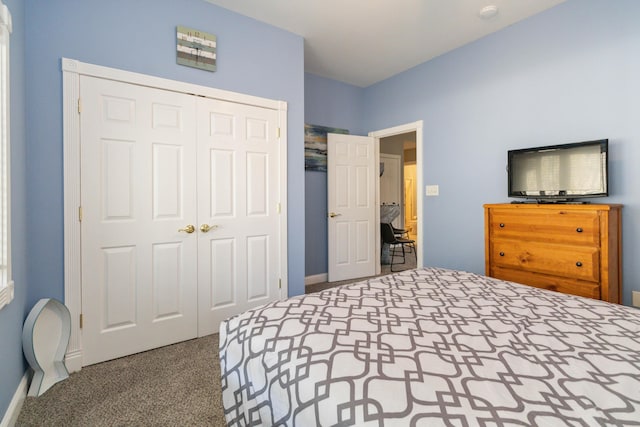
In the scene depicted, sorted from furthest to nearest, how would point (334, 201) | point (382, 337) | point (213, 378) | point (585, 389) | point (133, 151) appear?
point (334, 201) → point (133, 151) → point (213, 378) → point (382, 337) → point (585, 389)

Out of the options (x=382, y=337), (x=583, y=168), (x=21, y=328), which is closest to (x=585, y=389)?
(x=382, y=337)

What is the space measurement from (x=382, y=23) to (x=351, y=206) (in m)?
2.19

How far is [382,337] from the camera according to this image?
1021mm

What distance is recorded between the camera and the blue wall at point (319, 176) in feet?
13.2

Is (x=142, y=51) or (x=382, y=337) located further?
(x=142, y=51)

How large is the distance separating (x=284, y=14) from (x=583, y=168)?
277 cm

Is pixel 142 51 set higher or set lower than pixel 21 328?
higher

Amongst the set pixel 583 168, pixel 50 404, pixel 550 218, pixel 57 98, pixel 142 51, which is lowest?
pixel 50 404

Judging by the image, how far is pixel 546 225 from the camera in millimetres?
2291

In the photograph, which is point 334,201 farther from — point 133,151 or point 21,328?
point 21,328

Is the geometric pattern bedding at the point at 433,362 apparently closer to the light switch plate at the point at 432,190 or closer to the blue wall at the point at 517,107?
the blue wall at the point at 517,107

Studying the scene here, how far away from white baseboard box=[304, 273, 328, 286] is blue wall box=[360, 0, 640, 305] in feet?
4.55

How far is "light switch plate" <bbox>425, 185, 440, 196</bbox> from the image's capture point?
11.7 feet

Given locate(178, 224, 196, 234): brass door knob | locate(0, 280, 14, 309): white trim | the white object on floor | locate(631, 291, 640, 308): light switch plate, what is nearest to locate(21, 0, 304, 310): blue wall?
the white object on floor
